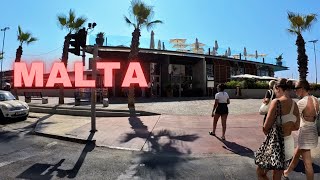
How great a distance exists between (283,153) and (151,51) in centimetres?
2806

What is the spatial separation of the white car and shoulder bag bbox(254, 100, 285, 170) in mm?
13763

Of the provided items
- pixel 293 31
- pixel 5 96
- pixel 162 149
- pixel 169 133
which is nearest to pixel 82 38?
pixel 169 133

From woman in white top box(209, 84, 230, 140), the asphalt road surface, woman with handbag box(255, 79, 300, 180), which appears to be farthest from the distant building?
woman with handbag box(255, 79, 300, 180)

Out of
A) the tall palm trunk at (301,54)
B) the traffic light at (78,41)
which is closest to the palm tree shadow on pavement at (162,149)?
the traffic light at (78,41)

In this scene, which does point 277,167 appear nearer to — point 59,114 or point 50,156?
point 50,156

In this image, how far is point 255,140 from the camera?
1059 centimetres

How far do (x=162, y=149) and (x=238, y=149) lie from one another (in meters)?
2.03

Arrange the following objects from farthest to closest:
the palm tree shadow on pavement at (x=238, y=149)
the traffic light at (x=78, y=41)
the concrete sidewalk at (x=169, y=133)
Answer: the traffic light at (x=78, y=41) → the concrete sidewalk at (x=169, y=133) → the palm tree shadow on pavement at (x=238, y=149)

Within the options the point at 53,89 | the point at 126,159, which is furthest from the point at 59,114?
the point at 53,89

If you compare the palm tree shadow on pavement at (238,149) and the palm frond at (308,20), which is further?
the palm frond at (308,20)

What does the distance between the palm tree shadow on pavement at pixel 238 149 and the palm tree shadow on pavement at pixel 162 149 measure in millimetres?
1081

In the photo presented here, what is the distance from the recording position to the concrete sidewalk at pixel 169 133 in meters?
9.84

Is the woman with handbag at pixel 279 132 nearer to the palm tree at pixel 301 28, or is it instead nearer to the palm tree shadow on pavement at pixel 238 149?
the palm tree shadow on pavement at pixel 238 149

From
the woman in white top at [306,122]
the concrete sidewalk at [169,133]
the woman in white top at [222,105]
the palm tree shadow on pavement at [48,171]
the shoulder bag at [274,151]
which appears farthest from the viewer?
the woman in white top at [222,105]
